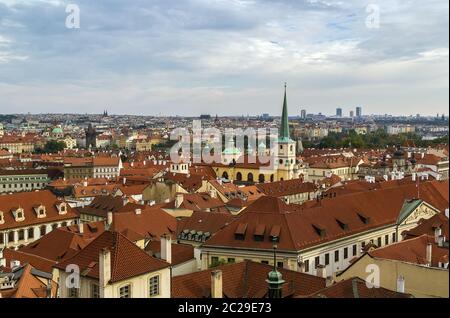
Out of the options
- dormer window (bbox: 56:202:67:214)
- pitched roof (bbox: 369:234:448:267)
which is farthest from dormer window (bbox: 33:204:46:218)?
pitched roof (bbox: 369:234:448:267)

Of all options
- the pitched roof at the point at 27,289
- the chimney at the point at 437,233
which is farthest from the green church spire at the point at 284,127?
the pitched roof at the point at 27,289

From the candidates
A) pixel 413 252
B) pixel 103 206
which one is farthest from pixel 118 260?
pixel 103 206

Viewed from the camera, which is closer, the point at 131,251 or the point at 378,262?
the point at 131,251

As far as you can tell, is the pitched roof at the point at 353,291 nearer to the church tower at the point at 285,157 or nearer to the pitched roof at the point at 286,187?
the pitched roof at the point at 286,187

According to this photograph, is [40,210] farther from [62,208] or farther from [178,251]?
[178,251]

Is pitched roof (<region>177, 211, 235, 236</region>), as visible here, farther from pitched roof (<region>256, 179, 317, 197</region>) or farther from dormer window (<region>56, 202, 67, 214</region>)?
pitched roof (<region>256, 179, 317, 197</region>)
